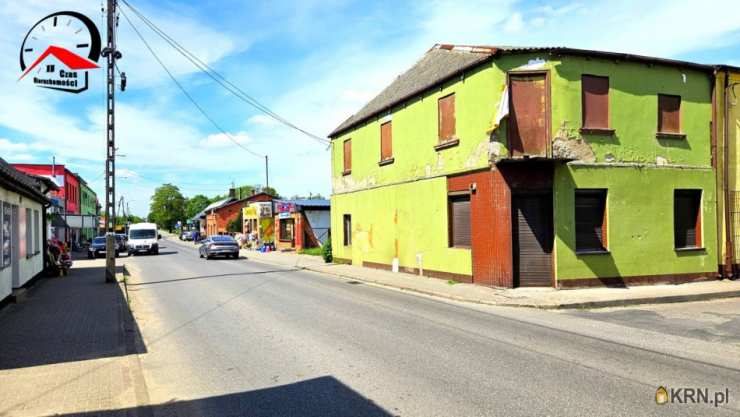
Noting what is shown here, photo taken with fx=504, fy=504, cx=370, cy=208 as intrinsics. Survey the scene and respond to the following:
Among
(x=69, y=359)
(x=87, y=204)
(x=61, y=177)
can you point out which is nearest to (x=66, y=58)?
(x=69, y=359)

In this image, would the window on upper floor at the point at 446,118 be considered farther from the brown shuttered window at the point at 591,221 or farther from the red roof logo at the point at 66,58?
the red roof logo at the point at 66,58

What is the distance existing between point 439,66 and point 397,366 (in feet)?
45.5

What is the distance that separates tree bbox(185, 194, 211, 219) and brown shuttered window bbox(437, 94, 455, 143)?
399 feet

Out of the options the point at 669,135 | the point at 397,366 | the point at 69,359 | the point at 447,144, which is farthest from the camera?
the point at 447,144

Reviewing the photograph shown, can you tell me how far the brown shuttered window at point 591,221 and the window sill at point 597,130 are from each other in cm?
163

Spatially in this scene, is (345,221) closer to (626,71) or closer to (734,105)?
(626,71)

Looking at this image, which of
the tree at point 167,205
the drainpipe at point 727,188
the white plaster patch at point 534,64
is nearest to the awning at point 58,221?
the white plaster patch at point 534,64

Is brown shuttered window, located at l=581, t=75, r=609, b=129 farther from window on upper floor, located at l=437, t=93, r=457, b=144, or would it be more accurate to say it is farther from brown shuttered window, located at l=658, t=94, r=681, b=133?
window on upper floor, located at l=437, t=93, r=457, b=144

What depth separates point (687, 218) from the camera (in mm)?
15367

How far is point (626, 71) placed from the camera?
14.4m

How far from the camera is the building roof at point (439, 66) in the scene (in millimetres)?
13828

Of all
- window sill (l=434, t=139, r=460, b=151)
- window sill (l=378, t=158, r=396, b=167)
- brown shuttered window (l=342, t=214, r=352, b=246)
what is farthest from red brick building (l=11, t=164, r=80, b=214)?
window sill (l=434, t=139, r=460, b=151)

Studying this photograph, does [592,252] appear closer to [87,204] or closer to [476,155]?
[476,155]

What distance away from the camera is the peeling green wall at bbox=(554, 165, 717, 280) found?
13641 mm
